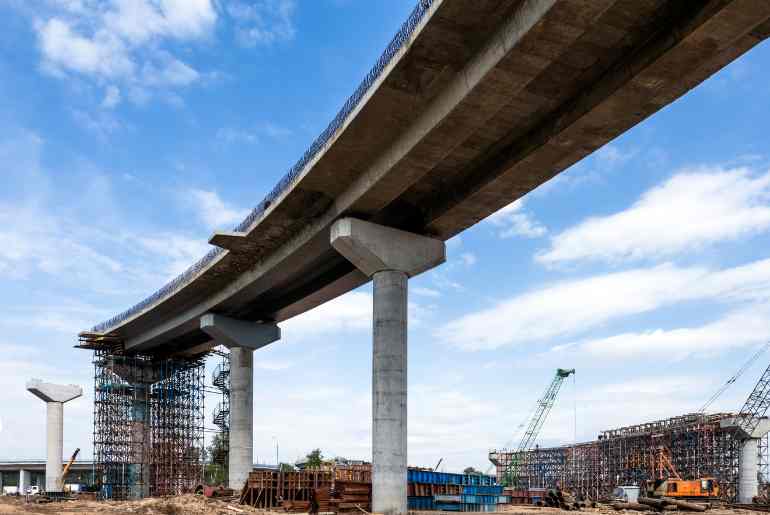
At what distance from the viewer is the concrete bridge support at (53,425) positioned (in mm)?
68312

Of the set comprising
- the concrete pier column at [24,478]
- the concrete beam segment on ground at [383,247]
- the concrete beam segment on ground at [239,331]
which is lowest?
the concrete pier column at [24,478]

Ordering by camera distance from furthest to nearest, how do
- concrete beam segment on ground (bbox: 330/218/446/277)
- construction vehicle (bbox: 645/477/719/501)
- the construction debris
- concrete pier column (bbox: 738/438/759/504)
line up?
concrete pier column (bbox: 738/438/759/504) < construction vehicle (bbox: 645/477/719/501) < the construction debris < concrete beam segment on ground (bbox: 330/218/446/277)

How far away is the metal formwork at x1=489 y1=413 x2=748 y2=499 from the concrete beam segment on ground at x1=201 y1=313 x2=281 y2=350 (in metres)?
40.6

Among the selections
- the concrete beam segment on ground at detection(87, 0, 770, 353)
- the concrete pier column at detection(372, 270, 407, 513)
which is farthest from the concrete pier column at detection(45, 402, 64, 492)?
the concrete pier column at detection(372, 270, 407, 513)

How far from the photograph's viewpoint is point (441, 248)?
35.4 meters

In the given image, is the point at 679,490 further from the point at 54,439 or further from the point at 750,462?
the point at 54,439

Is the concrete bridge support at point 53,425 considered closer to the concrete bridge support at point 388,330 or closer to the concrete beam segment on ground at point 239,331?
the concrete beam segment on ground at point 239,331

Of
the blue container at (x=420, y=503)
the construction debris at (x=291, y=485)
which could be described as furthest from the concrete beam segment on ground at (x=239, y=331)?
the blue container at (x=420, y=503)

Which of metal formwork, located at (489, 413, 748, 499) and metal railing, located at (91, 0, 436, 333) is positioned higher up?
metal railing, located at (91, 0, 436, 333)

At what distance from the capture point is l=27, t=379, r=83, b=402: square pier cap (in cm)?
6838

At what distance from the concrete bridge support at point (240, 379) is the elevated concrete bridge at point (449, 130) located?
7.57 metres

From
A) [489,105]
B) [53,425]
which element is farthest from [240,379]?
[489,105]

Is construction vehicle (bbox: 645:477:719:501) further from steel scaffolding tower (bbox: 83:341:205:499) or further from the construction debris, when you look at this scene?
steel scaffolding tower (bbox: 83:341:205:499)

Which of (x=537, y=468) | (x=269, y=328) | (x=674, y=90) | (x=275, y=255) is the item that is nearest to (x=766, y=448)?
(x=537, y=468)
